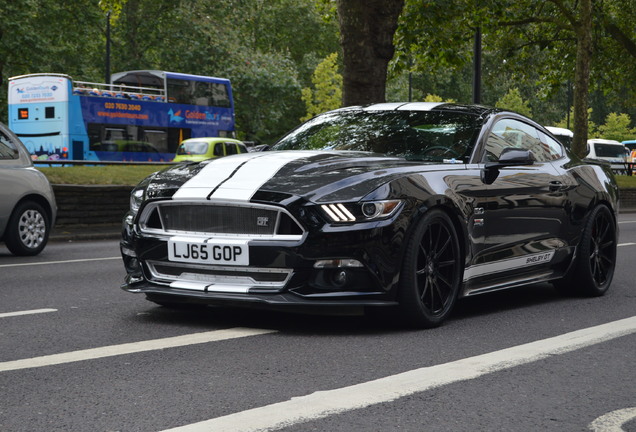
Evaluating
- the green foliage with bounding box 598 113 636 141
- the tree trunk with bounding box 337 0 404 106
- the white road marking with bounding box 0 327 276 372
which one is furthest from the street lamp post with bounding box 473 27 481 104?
the green foliage with bounding box 598 113 636 141

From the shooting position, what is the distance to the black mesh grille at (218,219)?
5.69 m

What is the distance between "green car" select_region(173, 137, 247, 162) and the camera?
100 ft

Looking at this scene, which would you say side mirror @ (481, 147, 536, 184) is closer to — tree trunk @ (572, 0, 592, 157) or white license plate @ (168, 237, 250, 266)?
white license plate @ (168, 237, 250, 266)

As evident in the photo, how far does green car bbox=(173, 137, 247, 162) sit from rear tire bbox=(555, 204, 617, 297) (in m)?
22.7

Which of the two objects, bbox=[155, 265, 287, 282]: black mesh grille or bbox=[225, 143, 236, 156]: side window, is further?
bbox=[225, 143, 236, 156]: side window

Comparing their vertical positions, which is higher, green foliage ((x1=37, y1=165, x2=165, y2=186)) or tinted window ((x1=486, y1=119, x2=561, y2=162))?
tinted window ((x1=486, y1=119, x2=561, y2=162))

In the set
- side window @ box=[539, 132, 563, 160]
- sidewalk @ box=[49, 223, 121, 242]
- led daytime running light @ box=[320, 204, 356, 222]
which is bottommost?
sidewalk @ box=[49, 223, 121, 242]

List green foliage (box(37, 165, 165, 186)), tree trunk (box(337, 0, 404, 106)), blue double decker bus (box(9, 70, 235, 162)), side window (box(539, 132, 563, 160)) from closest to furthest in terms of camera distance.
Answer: side window (box(539, 132, 563, 160)) → green foliage (box(37, 165, 165, 186)) → tree trunk (box(337, 0, 404, 106)) → blue double decker bus (box(9, 70, 235, 162))

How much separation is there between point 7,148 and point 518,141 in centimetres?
642

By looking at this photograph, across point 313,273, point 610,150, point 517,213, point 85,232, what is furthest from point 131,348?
point 610,150

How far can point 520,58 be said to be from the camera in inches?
1405

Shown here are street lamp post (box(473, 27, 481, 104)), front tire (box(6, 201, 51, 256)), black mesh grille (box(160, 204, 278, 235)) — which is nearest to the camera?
→ black mesh grille (box(160, 204, 278, 235))

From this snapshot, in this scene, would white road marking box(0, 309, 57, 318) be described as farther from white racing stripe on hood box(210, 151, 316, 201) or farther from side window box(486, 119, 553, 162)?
side window box(486, 119, 553, 162)

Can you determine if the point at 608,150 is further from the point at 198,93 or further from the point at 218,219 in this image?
the point at 218,219
